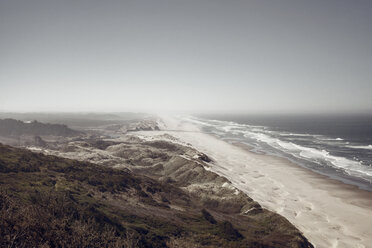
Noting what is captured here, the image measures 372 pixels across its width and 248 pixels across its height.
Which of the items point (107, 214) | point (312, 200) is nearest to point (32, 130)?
point (107, 214)

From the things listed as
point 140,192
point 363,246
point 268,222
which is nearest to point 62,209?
point 140,192

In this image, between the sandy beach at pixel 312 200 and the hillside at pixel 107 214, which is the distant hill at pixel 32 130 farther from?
the sandy beach at pixel 312 200

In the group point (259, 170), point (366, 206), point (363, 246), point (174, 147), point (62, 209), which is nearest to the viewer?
point (62, 209)

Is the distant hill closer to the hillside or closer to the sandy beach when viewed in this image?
the hillside

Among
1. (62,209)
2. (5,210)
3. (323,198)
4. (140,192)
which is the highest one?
(5,210)

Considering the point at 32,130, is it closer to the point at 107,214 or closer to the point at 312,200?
the point at 107,214

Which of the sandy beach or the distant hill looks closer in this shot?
the sandy beach

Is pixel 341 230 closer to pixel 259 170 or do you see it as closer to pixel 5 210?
pixel 259 170

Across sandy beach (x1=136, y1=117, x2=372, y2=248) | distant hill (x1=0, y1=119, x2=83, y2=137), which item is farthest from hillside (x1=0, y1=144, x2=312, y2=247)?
distant hill (x1=0, y1=119, x2=83, y2=137)

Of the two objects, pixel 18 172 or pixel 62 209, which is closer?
pixel 62 209
